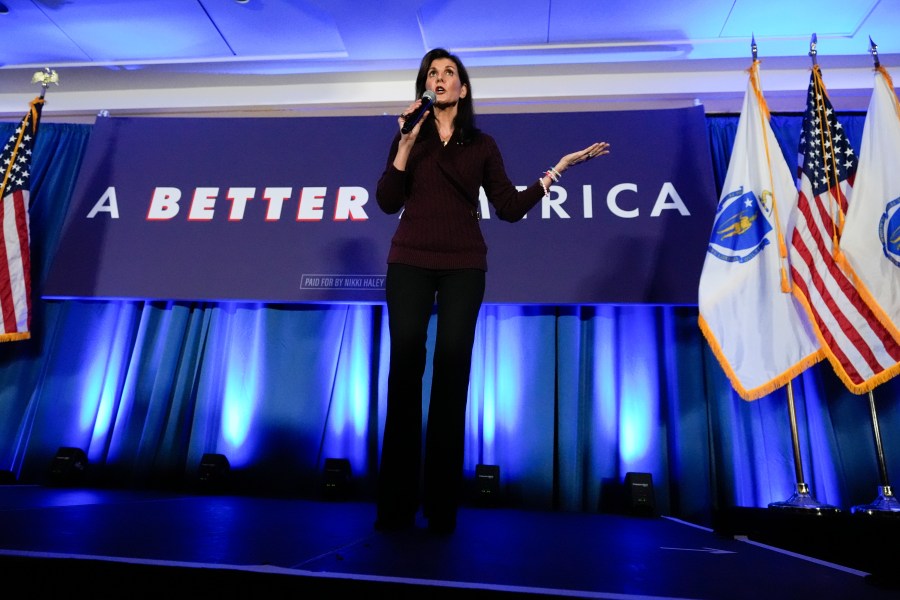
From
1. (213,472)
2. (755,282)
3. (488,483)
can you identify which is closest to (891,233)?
(755,282)

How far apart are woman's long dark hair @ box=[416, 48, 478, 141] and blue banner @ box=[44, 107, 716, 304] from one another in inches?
39.1

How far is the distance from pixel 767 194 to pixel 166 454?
10.1 feet

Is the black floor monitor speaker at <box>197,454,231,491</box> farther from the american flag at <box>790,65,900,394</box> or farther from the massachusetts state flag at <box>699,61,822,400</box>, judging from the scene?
the american flag at <box>790,65,900,394</box>

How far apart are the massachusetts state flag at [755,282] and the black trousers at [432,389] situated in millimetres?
1329

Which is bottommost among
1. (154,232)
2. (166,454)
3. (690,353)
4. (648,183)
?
(166,454)

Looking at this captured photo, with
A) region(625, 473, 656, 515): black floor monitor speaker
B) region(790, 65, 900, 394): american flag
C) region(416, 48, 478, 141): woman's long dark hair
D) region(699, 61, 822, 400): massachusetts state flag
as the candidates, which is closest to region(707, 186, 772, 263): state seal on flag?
region(699, 61, 822, 400): massachusetts state flag

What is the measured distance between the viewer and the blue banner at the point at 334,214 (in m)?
2.48

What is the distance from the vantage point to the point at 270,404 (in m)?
2.63

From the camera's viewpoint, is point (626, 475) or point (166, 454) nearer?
point (626, 475)

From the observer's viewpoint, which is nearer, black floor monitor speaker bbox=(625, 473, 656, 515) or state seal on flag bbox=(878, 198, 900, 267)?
state seal on flag bbox=(878, 198, 900, 267)

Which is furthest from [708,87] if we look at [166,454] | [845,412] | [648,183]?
[166,454]

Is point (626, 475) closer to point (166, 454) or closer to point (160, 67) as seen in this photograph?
point (166, 454)

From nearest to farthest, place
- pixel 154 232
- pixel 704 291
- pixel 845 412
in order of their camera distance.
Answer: pixel 704 291 < pixel 845 412 < pixel 154 232

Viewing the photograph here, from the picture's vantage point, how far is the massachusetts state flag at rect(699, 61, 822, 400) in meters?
2.12
